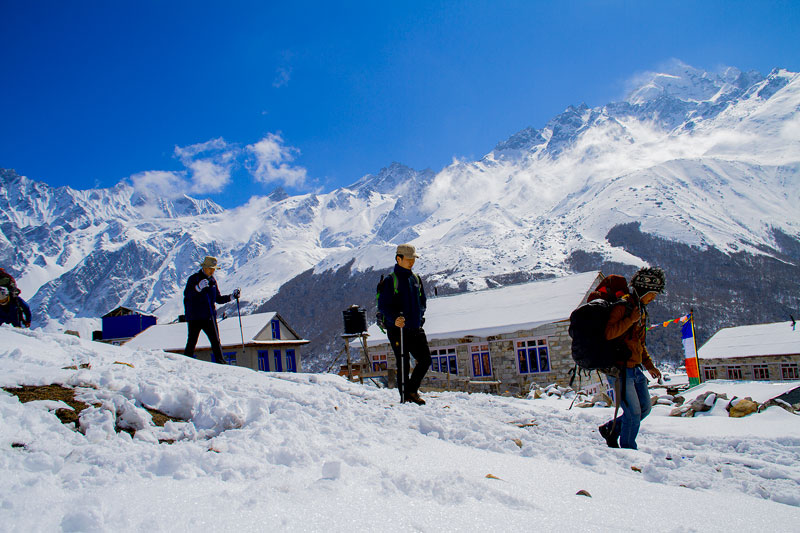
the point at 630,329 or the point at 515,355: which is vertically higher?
the point at 630,329

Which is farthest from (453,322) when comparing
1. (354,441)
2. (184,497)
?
(184,497)

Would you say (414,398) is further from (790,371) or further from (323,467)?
(790,371)

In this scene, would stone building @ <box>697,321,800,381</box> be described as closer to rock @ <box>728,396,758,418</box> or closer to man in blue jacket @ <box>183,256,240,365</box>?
rock @ <box>728,396,758,418</box>

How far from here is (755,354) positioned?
118 feet

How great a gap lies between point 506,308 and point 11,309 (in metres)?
21.3

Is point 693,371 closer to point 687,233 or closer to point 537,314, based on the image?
point 537,314

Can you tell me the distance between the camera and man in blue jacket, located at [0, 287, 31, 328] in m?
7.95

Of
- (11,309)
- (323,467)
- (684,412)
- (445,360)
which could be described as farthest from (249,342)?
(323,467)

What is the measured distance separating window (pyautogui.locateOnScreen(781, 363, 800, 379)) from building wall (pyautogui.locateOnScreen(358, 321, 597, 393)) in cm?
2196

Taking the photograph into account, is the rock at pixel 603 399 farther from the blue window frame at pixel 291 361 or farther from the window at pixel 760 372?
the window at pixel 760 372

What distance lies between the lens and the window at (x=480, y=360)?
2370cm

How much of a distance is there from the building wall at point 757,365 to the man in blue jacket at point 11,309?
131 ft

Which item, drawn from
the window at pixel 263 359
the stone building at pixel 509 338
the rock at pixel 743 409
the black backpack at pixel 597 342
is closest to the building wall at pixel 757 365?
the stone building at pixel 509 338

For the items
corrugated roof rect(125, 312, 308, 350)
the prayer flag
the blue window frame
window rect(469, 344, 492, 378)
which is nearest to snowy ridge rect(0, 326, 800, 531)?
the prayer flag
